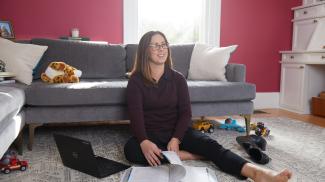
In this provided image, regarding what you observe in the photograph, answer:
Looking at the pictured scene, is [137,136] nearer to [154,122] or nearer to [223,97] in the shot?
[154,122]

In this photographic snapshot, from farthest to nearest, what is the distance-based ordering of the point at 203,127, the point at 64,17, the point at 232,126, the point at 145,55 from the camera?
the point at 64,17
the point at 232,126
the point at 203,127
the point at 145,55

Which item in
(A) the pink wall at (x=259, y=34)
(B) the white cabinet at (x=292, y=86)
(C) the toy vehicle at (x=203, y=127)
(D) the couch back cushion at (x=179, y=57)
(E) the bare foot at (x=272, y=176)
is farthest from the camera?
(A) the pink wall at (x=259, y=34)

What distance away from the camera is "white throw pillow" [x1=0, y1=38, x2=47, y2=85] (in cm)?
227

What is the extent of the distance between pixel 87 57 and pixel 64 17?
2.83 feet

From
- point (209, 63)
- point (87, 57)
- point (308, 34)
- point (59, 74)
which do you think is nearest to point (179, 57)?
point (209, 63)

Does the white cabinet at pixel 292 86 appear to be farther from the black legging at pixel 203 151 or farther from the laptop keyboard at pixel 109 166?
the laptop keyboard at pixel 109 166

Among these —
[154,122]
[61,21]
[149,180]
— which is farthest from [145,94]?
[61,21]

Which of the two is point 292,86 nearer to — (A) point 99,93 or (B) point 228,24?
(B) point 228,24

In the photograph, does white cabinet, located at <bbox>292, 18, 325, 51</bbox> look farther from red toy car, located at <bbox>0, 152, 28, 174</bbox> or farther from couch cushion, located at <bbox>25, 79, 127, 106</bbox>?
red toy car, located at <bbox>0, 152, 28, 174</bbox>

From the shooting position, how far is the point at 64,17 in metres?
3.29

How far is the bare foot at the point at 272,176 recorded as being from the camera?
4.21 feet

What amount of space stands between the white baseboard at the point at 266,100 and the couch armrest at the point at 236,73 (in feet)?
4.83

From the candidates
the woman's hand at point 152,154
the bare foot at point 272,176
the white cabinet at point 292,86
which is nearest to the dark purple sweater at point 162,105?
the woman's hand at point 152,154

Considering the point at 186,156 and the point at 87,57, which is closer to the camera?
the point at 186,156
